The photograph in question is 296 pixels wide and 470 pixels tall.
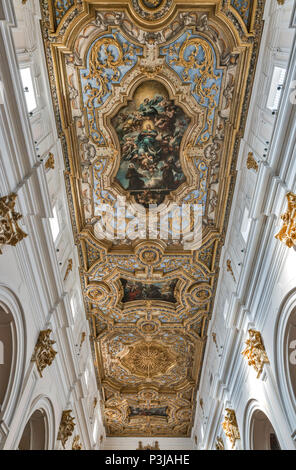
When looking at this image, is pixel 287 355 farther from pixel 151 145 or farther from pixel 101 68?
pixel 101 68

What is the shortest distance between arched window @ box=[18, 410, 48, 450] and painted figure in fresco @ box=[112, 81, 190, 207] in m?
7.90

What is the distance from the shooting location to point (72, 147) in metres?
10.6

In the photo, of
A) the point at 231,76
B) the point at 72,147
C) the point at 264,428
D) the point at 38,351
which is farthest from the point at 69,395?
the point at 231,76

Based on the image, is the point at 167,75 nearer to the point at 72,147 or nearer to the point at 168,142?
the point at 168,142

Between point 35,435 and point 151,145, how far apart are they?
994 centimetres

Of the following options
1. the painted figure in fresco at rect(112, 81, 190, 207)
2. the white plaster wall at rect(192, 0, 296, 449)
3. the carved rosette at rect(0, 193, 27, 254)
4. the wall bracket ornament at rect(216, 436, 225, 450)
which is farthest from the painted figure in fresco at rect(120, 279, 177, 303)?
the carved rosette at rect(0, 193, 27, 254)

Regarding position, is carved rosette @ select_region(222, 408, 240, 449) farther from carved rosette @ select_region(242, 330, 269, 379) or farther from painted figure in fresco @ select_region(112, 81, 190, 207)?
painted figure in fresco @ select_region(112, 81, 190, 207)

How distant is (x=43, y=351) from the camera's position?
9273 mm

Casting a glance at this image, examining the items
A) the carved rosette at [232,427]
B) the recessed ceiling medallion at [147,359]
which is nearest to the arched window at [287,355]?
the carved rosette at [232,427]

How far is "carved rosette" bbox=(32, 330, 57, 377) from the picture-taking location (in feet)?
29.6

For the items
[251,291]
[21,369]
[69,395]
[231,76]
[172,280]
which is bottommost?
[69,395]

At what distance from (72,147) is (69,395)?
29.3 feet

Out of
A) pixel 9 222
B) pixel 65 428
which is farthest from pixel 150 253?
pixel 9 222

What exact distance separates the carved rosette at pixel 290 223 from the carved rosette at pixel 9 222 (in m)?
5.81
